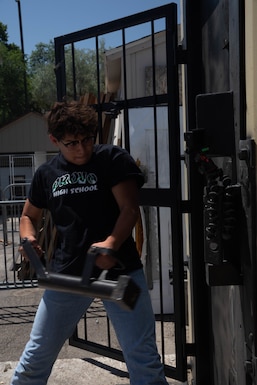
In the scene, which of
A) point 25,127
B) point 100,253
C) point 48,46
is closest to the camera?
point 100,253

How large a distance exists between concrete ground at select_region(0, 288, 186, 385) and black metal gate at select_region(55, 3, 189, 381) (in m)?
0.17

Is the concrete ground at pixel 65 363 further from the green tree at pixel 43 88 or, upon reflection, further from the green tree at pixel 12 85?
the green tree at pixel 43 88

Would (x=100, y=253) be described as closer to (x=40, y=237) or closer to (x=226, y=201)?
(x=226, y=201)

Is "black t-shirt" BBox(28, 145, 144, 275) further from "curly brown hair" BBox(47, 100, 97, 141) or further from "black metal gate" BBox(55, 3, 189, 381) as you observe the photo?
"black metal gate" BBox(55, 3, 189, 381)

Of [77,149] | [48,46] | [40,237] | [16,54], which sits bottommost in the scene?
[40,237]

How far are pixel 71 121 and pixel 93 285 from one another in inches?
32.3

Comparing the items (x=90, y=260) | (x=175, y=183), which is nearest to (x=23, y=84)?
(x=175, y=183)

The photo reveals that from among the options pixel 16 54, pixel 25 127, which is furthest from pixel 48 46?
pixel 25 127

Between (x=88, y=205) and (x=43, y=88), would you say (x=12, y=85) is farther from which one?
(x=88, y=205)

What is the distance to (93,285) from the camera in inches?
70.8

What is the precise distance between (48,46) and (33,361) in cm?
4999

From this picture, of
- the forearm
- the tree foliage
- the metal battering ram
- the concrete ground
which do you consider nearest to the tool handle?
the metal battering ram

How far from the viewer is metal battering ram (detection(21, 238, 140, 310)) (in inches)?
68.5

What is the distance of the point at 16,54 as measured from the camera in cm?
3828
